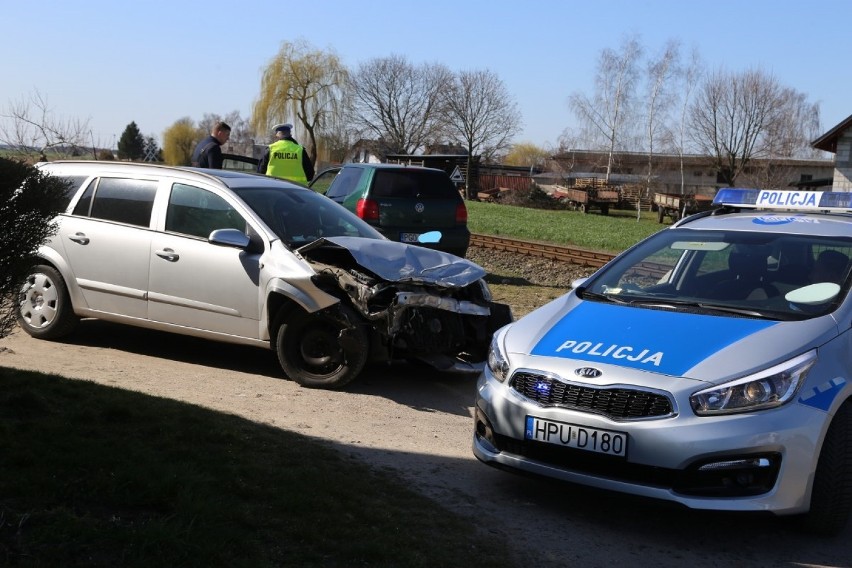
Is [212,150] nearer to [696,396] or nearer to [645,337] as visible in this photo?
[645,337]

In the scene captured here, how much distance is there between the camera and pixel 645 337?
5176 mm

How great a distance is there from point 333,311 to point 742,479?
366cm

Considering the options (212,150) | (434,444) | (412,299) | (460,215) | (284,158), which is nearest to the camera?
(434,444)

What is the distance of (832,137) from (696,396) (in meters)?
38.4

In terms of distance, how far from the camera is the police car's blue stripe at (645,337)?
16.2ft

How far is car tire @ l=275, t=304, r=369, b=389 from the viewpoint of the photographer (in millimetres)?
7496

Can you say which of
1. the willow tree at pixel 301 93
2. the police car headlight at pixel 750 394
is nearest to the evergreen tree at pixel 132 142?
the willow tree at pixel 301 93

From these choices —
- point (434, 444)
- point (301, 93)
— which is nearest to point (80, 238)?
point (434, 444)

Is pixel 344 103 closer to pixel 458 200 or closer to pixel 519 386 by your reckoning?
pixel 458 200

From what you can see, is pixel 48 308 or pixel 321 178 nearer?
pixel 48 308

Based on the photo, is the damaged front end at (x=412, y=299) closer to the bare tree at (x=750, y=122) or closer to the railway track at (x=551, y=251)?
the railway track at (x=551, y=251)

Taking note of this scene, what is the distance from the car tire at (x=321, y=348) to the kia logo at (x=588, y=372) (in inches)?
112

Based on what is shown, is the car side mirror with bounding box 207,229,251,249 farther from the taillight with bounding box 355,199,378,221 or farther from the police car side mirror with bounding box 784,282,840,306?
the taillight with bounding box 355,199,378,221

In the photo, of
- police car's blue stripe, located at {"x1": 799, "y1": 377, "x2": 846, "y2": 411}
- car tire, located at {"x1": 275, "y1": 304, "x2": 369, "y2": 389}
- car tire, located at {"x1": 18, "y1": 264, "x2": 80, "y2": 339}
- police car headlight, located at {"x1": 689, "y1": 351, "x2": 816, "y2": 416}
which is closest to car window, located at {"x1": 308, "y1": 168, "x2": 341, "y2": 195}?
car tire, located at {"x1": 18, "y1": 264, "x2": 80, "y2": 339}
